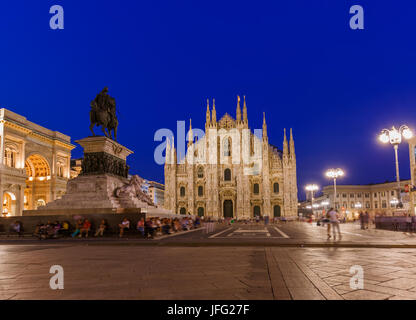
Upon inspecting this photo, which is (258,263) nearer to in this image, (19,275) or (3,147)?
(19,275)

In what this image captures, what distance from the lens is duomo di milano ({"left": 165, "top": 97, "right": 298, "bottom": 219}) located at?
55812 mm

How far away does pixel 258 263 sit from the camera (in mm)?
7180

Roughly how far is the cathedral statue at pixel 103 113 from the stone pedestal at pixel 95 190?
4.48ft

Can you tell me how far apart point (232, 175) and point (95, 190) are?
40880 mm

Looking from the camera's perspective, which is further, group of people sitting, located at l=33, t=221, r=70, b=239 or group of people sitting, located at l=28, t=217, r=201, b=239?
group of people sitting, located at l=33, t=221, r=70, b=239

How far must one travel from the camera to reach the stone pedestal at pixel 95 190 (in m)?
17.2

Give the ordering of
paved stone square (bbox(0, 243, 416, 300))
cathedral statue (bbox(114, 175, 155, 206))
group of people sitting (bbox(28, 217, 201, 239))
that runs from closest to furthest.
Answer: paved stone square (bbox(0, 243, 416, 300)) < group of people sitting (bbox(28, 217, 201, 239)) < cathedral statue (bbox(114, 175, 155, 206))

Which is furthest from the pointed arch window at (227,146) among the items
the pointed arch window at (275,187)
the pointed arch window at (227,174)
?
the pointed arch window at (275,187)

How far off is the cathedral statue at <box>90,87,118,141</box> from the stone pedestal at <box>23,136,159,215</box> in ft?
4.48

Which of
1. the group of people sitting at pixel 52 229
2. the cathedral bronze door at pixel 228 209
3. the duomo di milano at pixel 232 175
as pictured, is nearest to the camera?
the group of people sitting at pixel 52 229

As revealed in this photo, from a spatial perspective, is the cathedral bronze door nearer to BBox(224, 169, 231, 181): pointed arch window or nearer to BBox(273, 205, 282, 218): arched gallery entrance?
BBox(224, 169, 231, 181): pointed arch window

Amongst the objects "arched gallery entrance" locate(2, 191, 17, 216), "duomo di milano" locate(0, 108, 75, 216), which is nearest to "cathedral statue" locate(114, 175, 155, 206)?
"duomo di milano" locate(0, 108, 75, 216)

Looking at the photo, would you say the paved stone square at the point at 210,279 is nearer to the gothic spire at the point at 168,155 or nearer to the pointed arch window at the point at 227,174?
the pointed arch window at the point at 227,174

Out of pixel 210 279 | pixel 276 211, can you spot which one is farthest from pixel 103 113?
pixel 276 211
